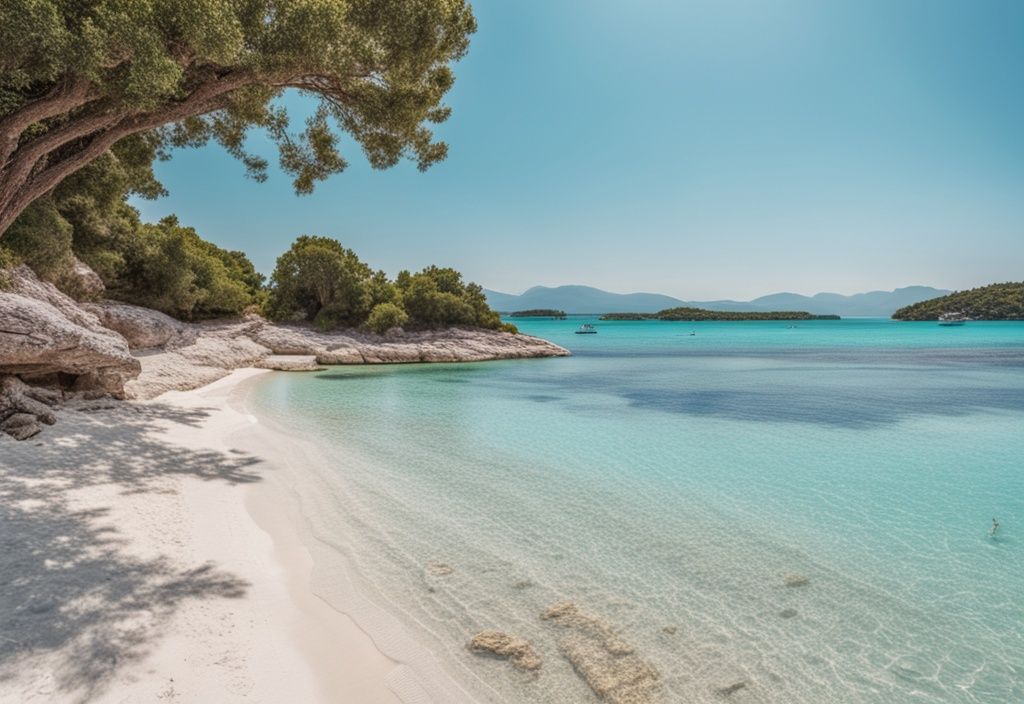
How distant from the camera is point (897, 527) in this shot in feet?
24.4

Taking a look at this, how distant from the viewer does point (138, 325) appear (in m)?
22.4

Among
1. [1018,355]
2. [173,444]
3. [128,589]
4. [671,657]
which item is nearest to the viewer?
[671,657]

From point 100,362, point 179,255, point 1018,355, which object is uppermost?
point 179,255

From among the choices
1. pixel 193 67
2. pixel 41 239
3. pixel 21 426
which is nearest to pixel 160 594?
pixel 21 426

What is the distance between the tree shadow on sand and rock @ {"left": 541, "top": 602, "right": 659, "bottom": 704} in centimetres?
325

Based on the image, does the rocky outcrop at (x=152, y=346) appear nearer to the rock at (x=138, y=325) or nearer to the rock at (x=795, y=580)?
the rock at (x=138, y=325)

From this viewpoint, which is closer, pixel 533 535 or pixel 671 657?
pixel 671 657

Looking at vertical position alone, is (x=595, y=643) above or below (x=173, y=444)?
below

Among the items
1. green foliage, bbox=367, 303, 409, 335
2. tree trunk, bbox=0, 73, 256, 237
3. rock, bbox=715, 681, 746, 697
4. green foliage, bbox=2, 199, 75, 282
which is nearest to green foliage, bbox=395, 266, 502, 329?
green foliage, bbox=367, 303, 409, 335

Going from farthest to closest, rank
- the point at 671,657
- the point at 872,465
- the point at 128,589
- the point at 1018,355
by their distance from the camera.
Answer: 1. the point at 1018,355
2. the point at 872,465
3. the point at 128,589
4. the point at 671,657

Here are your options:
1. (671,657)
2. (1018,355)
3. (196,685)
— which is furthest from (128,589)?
(1018,355)

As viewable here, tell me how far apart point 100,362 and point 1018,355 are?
63746mm

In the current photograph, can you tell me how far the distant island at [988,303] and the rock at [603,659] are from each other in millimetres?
179541

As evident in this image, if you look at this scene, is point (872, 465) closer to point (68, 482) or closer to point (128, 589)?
point (128, 589)
